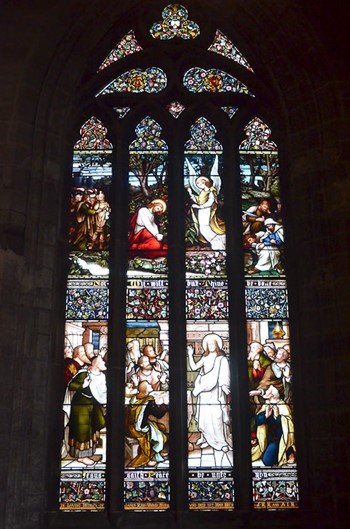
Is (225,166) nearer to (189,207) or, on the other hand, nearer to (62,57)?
(189,207)

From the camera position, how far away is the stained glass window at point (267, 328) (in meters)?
8.29

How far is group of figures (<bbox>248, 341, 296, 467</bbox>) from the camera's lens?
8.38m

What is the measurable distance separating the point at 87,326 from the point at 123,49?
3.51 meters

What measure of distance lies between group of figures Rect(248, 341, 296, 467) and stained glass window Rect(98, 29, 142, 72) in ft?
12.7

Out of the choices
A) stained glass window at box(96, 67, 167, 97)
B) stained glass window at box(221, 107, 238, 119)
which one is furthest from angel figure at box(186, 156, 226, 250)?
stained glass window at box(96, 67, 167, 97)

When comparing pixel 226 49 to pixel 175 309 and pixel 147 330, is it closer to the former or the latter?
pixel 175 309

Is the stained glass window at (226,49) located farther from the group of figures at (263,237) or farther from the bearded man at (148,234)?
the bearded man at (148,234)

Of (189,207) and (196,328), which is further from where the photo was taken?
(189,207)

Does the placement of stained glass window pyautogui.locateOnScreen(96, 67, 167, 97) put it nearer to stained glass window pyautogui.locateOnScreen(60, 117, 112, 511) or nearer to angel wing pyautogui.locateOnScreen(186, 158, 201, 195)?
stained glass window pyautogui.locateOnScreen(60, 117, 112, 511)

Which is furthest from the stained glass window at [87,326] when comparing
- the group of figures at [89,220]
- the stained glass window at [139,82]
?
the stained glass window at [139,82]
